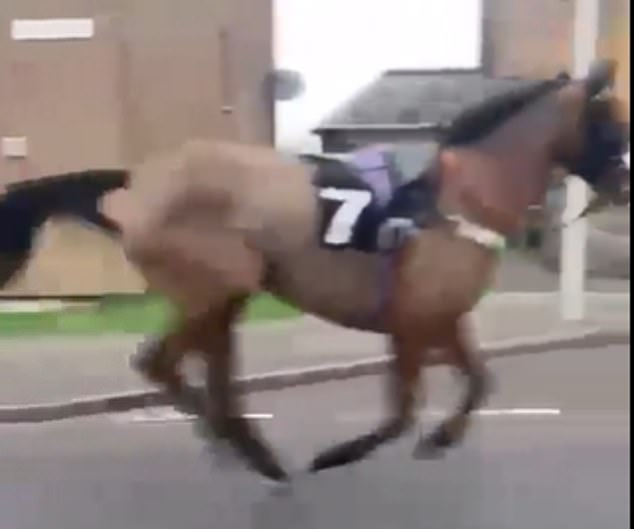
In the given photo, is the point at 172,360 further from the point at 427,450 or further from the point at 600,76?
the point at 600,76

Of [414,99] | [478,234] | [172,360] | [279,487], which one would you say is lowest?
[279,487]

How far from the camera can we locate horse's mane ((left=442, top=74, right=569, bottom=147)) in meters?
0.74

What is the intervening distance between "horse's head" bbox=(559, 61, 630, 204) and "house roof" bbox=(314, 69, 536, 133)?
0.04 metres

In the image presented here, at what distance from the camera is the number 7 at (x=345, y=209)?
0.74 metres

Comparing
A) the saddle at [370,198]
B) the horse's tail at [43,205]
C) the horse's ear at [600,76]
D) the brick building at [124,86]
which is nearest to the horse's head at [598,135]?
the horse's ear at [600,76]

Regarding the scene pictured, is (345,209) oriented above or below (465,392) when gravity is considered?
above

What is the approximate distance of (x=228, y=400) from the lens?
797 millimetres

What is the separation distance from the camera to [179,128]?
748 mm

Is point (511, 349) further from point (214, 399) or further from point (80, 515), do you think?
point (80, 515)

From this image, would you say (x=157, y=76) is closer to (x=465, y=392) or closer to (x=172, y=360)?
(x=172, y=360)

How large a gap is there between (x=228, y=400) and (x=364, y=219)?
19cm

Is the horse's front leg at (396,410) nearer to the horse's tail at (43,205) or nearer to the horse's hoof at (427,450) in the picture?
the horse's hoof at (427,450)

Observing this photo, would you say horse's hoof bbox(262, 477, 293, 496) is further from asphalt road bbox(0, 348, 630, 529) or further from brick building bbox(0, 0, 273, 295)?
brick building bbox(0, 0, 273, 295)

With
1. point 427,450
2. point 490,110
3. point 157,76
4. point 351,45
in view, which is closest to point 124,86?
point 157,76
